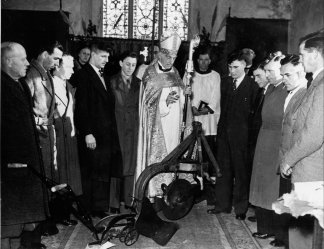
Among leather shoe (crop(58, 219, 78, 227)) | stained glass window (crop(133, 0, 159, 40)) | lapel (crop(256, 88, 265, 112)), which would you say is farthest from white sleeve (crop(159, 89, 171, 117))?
stained glass window (crop(133, 0, 159, 40))

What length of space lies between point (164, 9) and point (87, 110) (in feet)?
19.0

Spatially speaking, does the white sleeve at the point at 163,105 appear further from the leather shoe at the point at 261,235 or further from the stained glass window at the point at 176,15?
the stained glass window at the point at 176,15

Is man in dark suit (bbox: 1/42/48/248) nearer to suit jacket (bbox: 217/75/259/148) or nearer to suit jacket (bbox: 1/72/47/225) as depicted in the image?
suit jacket (bbox: 1/72/47/225)

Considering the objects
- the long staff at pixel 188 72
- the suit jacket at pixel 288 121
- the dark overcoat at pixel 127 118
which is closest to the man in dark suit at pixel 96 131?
the dark overcoat at pixel 127 118

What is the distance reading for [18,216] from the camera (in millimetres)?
3258

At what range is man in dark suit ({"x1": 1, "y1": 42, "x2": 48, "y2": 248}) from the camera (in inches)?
126

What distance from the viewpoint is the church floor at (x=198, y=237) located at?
4.12 metres

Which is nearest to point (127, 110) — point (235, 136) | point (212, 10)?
point (235, 136)

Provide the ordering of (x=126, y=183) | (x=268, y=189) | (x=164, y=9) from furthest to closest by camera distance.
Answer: (x=164, y=9)
(x=126, y=183)
(x=268, y=189)

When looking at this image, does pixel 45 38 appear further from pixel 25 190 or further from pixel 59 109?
pixel 25 190

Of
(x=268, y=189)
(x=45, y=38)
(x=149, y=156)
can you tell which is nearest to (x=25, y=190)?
(x=149, y=156)

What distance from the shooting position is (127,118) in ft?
16.7

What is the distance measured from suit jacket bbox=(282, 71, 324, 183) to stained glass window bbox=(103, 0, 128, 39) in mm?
7493

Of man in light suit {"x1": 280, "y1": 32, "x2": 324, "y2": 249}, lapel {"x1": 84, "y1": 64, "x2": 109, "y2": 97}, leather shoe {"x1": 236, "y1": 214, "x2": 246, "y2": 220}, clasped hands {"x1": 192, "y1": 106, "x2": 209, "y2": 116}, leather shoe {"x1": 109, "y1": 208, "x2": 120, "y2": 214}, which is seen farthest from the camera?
clasped hands {"x1": 192, "y1": 106, "x2": 209, "y2": 116}
